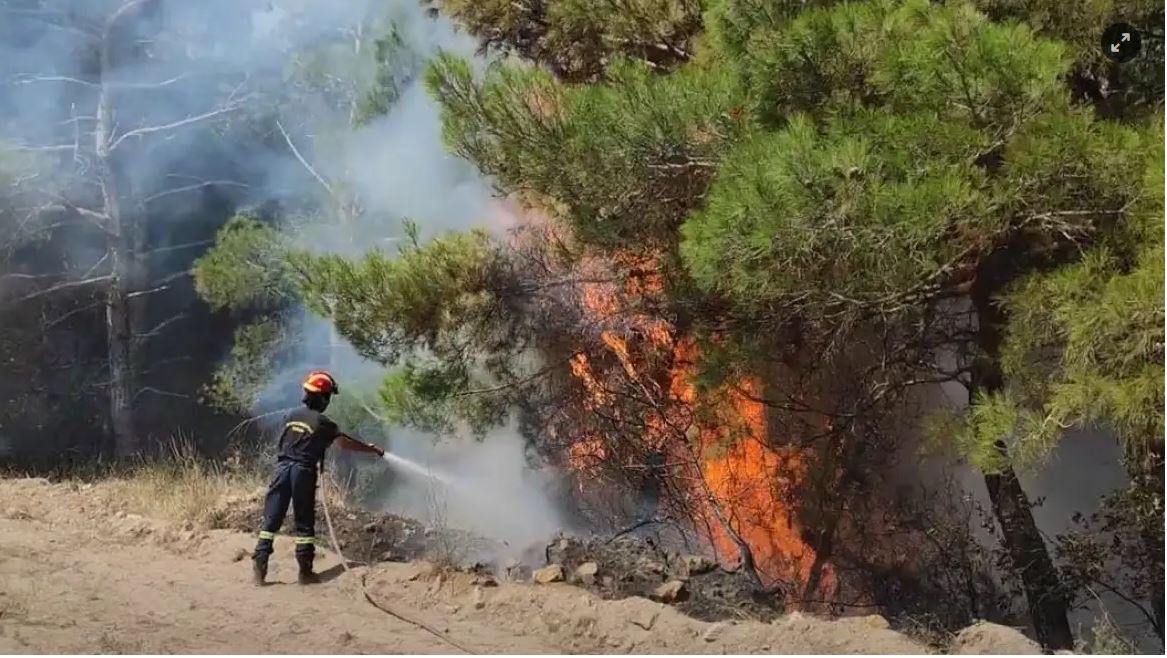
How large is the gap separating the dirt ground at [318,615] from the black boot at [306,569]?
0.06 meters

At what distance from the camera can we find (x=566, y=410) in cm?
700

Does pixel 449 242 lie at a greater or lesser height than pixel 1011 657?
greater

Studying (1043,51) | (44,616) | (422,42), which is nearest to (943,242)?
(1043,51)

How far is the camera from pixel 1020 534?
17.8 feet

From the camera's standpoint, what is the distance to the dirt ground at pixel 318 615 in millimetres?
4090

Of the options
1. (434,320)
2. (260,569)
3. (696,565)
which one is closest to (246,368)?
(434,320)

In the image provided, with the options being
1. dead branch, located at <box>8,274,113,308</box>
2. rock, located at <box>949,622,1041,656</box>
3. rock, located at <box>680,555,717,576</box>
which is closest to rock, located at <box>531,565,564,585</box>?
rock, located at <box>680,555,717,576</box>

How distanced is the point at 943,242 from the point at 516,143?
2.18 meters

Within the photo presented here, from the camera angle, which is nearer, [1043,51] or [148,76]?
[1043,51]

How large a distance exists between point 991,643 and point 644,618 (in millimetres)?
1479

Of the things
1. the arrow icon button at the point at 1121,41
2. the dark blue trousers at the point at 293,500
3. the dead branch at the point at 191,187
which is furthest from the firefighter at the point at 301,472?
the dead branch at the point at 191,187

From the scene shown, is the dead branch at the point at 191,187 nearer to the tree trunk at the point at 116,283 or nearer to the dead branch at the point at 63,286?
the tree trunk at the point at 116,283

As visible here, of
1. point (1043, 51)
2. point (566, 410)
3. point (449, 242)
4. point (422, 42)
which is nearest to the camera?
point (1043, 51)

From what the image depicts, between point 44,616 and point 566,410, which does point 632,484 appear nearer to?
point 566,410
